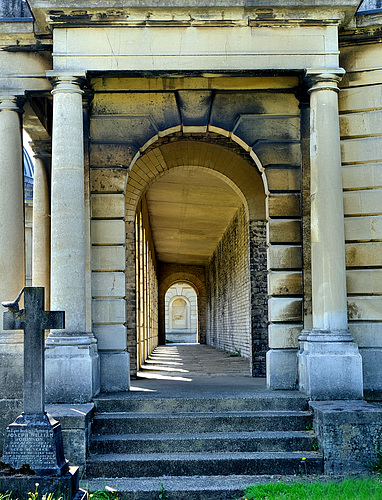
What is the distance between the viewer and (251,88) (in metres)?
10.0

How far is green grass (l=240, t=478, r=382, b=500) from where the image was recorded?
6445 millimetres

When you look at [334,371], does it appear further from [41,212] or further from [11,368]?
[41,212]

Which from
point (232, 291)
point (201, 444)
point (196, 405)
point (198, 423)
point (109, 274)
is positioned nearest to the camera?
point (201, 444)

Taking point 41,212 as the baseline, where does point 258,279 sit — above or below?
below

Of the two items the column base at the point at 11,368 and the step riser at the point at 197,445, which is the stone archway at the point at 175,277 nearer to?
the column base at the point at 11,368

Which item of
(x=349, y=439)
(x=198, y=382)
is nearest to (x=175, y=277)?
(x=198, y=382)

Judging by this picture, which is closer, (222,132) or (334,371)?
(334,371)

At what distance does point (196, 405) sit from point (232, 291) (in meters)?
12.1

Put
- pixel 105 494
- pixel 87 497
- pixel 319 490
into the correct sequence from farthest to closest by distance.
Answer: pixel 105 494, pixel 319 490, pixel 87 497

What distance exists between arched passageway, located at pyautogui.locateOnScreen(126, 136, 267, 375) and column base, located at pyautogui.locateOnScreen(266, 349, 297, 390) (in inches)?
108

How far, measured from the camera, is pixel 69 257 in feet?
29.0

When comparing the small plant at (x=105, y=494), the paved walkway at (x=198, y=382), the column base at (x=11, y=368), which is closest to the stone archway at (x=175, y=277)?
the paved walkway at (x=198, y=382)

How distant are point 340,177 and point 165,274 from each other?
2647 centimetres

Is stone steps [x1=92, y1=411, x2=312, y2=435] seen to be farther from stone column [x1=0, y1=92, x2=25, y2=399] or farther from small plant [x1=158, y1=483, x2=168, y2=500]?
stone column [x1=0, y1=92, x2=25, y2=399]
